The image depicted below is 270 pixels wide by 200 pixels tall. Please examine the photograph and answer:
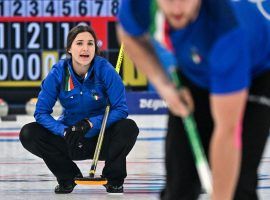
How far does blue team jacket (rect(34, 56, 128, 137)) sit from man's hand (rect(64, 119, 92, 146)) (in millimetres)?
34

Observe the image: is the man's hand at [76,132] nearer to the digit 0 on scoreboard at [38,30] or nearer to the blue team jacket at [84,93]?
the blue team jacket at [84,93]

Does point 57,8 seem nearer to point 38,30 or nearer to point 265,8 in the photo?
point 38,30

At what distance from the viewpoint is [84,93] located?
523cm

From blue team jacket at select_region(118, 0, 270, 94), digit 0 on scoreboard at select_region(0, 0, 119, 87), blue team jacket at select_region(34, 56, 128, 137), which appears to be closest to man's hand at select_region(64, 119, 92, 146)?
blue team jacket at select_region(34, 56, 128, 137)

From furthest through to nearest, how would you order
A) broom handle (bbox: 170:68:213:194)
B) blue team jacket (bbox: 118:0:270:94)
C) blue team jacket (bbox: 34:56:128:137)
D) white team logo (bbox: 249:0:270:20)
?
blue team jacket (bbox: 34:56:128:137)
white team logo (bbox: 249:0:270:20)
broom handle (bbox: 170:68:213:194)
blue team jacket (bbox: 118:0:270:94)

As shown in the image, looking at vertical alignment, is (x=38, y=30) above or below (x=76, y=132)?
below

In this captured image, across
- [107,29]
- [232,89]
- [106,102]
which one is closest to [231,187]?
[232,89]

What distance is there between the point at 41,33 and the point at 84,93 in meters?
6.27

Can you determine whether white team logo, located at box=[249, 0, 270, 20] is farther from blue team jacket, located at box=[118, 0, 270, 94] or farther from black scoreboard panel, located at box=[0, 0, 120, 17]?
black scoreboard panel, located at box=[0, 0, 120, 17]

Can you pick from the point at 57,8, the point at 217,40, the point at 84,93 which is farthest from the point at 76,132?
the point at 57,8

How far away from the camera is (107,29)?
1134cm

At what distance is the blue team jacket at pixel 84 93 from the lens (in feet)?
17.1

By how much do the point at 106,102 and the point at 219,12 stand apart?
8.60 ft

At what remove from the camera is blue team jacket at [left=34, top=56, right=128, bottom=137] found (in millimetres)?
5207
